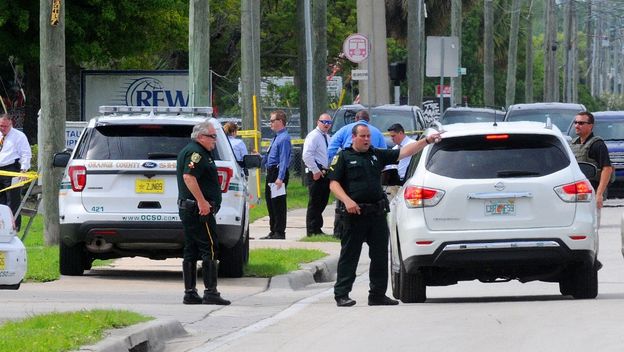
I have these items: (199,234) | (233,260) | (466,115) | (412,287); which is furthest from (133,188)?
(466,115)

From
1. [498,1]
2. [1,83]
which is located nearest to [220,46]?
[1,83]

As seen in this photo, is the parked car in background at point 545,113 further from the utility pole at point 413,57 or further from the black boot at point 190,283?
the black boot at point 190,283

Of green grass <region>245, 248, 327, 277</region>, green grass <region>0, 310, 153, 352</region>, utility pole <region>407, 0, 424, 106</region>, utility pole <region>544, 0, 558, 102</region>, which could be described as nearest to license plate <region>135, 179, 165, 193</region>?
green grass <region>245, 248, 327, 277</region>

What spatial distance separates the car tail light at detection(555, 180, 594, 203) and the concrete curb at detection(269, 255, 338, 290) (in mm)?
4305

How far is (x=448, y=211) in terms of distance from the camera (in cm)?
1462

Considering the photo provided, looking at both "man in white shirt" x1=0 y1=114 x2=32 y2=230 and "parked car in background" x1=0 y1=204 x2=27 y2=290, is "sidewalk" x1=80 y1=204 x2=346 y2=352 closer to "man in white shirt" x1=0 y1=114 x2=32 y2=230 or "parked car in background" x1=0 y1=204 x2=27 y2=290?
"parked car in background" x1=0 y1=204 x2=27 y2=290

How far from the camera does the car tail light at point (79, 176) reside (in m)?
17.6

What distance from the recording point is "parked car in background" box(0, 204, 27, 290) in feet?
42.9

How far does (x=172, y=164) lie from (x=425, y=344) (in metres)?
6.25

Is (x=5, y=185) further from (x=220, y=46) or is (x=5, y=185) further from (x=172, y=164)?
(x=220, y=46)

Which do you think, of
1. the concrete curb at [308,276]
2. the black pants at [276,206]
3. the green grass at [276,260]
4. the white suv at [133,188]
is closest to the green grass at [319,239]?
the black pants at [276,206]

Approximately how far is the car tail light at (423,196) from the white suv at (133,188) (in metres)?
3.32

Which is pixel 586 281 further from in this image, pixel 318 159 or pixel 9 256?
pixel 318 159

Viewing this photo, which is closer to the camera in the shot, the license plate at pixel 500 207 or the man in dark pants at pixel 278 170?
the license plate at pixel 500 207
